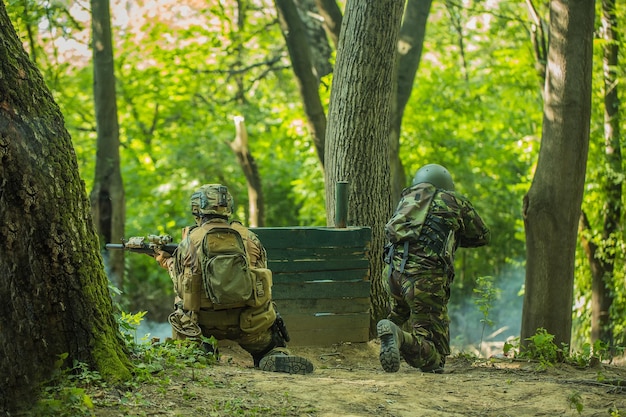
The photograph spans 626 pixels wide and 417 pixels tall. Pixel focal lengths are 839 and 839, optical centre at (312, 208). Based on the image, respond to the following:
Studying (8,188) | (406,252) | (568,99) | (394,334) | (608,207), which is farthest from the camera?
(608,207)

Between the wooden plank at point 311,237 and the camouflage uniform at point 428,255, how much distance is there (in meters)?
1.22

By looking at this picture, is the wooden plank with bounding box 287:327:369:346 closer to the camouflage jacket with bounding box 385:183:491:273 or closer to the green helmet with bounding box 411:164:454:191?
the camouflage jacket with bounding box 385:183:491:273

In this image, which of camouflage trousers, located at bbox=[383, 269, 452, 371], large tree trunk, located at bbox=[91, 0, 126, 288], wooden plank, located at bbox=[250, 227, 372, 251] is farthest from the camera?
large tree trunk, located at bbox=[91, 0, 126, 288]

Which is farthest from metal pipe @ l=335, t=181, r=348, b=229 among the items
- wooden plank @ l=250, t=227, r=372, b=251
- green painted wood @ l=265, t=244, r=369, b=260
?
green painted wood @ l=265, t=244, r=369, b=260

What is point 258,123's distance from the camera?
24672 millimetres

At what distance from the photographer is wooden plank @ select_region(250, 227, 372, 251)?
8.52 m

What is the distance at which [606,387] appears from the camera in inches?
255

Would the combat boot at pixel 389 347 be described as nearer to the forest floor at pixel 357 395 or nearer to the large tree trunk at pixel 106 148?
the forest floor at pixel 357 395

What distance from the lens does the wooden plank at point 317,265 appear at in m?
8.55

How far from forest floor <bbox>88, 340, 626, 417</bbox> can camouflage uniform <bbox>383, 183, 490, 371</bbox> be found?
0.36m

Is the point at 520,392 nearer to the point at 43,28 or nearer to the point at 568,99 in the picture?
the point at 568,99

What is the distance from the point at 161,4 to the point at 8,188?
19.1 meters

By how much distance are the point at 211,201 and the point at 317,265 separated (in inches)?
76.1

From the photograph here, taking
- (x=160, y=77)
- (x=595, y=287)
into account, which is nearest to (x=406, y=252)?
(x=595, y=287)
